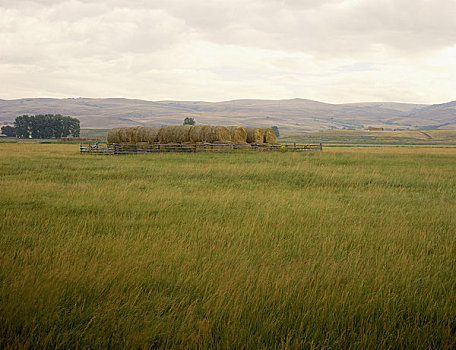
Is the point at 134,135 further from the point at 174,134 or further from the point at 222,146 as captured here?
the point at 222,146

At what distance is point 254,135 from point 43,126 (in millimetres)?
79800

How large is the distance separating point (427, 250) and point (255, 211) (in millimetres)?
4128

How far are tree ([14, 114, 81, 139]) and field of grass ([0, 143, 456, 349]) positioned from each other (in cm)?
9909

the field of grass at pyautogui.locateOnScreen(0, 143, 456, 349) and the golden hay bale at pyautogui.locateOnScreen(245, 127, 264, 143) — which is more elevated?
the golden hay bale at pyautogui.locateOnScreen(245, 127, 264, 143)

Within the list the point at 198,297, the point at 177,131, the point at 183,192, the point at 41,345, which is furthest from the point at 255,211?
the point at 177,131

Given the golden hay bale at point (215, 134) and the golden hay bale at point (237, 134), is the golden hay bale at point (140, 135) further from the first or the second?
the golden hay bale at point (237, 134)

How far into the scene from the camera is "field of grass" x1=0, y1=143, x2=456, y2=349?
3.80 metres

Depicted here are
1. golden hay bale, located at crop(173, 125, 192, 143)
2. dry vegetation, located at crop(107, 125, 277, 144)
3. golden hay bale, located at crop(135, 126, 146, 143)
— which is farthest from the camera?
golden hay bale, located at crop(135, 126, 146, 143)

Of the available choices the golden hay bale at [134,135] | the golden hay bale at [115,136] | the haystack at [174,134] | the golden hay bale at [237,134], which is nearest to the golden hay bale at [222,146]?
the golden hay bale at [237,134]

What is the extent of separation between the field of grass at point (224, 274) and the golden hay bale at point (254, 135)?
27.7 m

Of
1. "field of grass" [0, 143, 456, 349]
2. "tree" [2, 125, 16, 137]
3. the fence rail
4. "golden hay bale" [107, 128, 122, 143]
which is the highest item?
"tree" [2, 125, 16, 137]

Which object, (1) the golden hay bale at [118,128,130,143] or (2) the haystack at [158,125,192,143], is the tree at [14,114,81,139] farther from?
(2) the haystack at [158,125,192,143]

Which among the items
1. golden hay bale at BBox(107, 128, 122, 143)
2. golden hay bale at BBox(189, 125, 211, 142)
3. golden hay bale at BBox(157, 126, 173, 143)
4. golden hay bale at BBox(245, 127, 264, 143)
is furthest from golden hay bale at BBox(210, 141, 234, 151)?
golden hay bale at BBox(107, 128, 122, 143)

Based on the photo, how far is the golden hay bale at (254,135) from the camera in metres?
37.9
